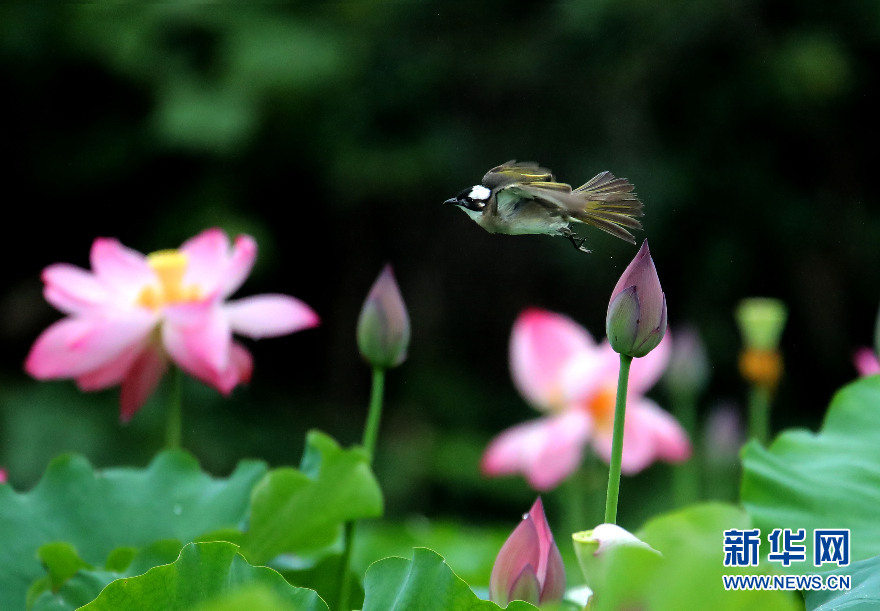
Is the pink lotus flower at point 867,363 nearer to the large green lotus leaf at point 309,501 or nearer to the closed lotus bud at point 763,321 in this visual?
the closed lotus bud at point 763,321

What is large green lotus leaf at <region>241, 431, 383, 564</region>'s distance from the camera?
1.38ft

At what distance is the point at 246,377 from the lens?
540mm

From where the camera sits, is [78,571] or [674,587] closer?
[674,587]

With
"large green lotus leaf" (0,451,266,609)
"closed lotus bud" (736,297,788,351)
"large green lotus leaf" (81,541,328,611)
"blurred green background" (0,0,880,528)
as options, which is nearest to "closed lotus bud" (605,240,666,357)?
"large green lotus leaf" (81,541,328,611)

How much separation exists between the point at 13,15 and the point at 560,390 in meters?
2.25

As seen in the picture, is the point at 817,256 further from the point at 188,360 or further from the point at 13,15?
the point at 188,360

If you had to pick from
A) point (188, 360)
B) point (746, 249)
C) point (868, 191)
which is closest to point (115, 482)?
point (188, 360)

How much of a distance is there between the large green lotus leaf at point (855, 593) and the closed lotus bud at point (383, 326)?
0.19 meters

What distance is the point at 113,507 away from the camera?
466 millimetres

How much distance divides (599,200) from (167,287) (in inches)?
13.1

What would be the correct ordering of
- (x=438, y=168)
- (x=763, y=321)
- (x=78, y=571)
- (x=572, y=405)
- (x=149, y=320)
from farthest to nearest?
(x=438, y=168)
(x=572, y=405)
(x=763, y=321)
(x=149, y=320)
(x=78, y=571)

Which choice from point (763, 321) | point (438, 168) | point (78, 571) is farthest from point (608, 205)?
point (438, 168)

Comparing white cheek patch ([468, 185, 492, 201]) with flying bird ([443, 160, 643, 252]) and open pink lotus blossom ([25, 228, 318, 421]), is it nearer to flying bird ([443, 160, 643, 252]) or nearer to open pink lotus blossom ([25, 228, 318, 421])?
flying bird ([443, 160, 643, 252])

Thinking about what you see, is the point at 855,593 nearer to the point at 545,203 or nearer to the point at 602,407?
the point at 545,203
